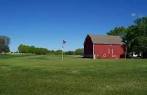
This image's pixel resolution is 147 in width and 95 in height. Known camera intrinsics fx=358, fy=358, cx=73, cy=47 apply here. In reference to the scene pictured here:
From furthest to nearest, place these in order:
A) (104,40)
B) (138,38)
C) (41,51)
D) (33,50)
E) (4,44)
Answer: (33,50) < (4,44) < (41,51) < (104,40) < (138,38)

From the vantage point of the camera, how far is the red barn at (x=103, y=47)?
294 feet

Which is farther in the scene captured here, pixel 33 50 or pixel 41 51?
pixel 33 50

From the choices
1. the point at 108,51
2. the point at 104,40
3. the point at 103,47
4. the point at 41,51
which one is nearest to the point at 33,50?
the point at 41,51

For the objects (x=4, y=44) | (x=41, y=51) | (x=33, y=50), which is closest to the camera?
(x=41, y=51)

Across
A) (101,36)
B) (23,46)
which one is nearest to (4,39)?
(23,46)

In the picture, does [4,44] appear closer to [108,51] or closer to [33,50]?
[33,50]

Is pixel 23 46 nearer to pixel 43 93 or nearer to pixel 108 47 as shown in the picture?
pixel 108 47

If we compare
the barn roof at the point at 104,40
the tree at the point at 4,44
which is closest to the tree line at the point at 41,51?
the tree at the point at 4,44

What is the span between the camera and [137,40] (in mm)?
87312

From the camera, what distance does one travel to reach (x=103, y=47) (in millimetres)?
90375

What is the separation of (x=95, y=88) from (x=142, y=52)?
247 feet

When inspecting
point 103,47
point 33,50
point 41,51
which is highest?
point 33,50

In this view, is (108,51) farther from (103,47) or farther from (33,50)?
(33,50)

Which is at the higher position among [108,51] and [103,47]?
[103,47]
